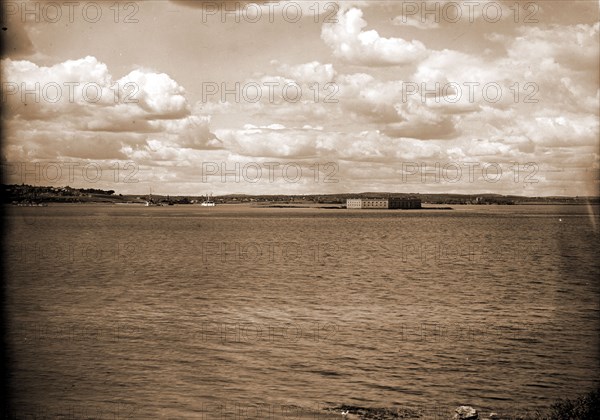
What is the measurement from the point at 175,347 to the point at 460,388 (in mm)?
15537

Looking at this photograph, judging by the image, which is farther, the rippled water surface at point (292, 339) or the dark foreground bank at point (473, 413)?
the rippled water surface at point (292, 339)

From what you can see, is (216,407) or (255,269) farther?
(255,269)

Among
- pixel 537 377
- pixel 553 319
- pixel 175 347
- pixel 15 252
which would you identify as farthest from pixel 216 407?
pixel 15 252

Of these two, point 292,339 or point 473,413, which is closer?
point 473,413

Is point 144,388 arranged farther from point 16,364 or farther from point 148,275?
point 148,275

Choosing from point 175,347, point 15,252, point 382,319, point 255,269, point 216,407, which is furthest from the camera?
point 15,252

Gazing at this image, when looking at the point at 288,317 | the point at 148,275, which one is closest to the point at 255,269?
the point at 148,275

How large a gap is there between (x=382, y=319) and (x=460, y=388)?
15032 millimetres

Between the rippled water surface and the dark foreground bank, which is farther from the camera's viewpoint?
the rippled water surface

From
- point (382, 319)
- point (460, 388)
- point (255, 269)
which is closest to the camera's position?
point (460, 388)

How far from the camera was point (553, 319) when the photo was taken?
43656 millimetres

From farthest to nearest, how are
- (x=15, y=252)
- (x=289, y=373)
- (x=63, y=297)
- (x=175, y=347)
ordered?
(x=15, y=252) → (x=63, y=297) → (x=175, y=347) → (x=289, y=373)

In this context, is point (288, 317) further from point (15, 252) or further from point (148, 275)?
point (15, 252)

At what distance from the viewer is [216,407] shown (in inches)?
1018
